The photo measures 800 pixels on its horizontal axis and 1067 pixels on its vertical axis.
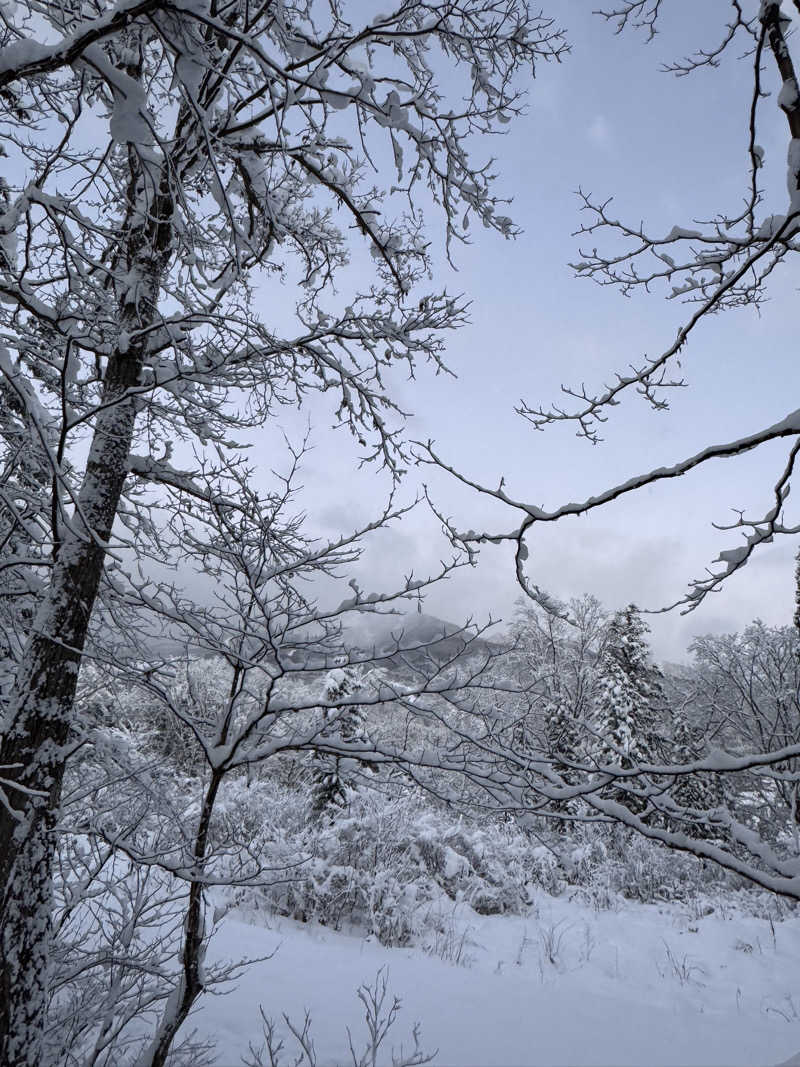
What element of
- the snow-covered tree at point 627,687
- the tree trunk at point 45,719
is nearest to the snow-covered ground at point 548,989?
the tree trunk at point 45,719

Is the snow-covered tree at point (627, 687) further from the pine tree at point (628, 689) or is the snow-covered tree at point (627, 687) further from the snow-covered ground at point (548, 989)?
the snow-covered ground at point (548, 989)

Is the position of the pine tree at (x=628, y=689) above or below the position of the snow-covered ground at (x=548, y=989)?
above

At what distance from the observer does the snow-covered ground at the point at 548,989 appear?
4.47 m

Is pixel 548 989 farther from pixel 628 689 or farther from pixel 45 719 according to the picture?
pixel 628 689

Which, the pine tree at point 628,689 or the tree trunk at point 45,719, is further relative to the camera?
the pine tree at point 628,689

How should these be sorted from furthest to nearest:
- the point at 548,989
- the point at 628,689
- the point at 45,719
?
the point at 628,689, the point at 548,989, the point at 45,719

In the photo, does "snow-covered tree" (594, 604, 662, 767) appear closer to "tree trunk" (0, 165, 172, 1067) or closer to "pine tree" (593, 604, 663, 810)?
"pine tree" (593, 604, 663, 810)

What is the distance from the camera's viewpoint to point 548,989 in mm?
5754

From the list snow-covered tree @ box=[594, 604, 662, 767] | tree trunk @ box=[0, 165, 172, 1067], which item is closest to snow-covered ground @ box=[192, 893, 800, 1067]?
tree trunk @ box=[0, 165, 172, 1067]

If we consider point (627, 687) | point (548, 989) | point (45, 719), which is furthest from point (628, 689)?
point (45, 719)

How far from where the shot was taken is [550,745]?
248 cm

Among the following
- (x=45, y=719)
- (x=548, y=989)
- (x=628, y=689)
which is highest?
(x=628, y=689)

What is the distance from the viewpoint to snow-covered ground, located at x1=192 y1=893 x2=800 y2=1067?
447 cm

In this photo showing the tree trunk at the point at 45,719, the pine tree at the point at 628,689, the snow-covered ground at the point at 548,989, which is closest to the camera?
the tree trunk at the point at 45,719
